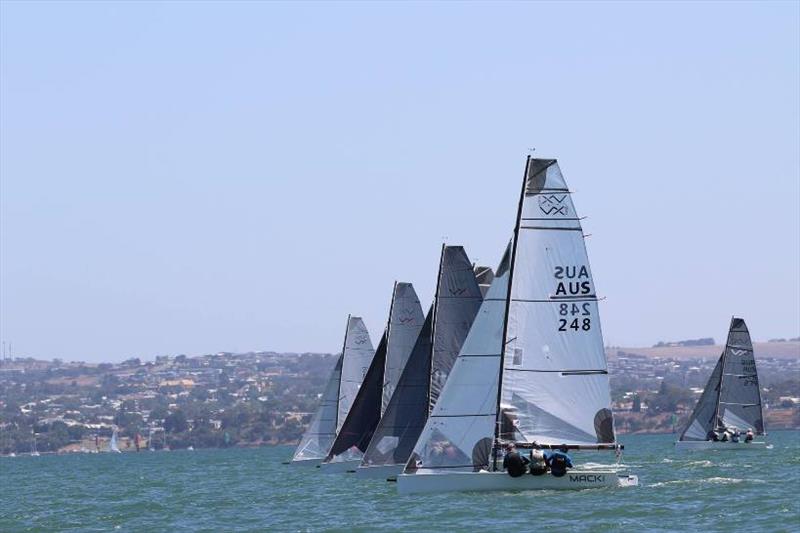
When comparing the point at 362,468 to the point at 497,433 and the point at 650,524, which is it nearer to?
the point at 497,433

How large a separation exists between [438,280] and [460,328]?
1.74 m

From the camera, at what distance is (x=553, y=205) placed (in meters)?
43.2

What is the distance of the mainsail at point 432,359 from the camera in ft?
181

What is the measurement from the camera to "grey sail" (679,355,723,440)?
298ft

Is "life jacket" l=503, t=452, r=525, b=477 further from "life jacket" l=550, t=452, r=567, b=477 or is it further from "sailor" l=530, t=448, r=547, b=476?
"life jacket" l=550, t=452, r=567, b=477

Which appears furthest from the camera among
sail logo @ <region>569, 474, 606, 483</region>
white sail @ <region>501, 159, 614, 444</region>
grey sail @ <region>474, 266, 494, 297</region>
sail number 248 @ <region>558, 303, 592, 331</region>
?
grey sail @ <region>474, 266, 494, 297</region>

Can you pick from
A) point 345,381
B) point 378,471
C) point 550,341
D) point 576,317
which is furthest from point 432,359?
point 345,381

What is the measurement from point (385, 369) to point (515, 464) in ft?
70.0

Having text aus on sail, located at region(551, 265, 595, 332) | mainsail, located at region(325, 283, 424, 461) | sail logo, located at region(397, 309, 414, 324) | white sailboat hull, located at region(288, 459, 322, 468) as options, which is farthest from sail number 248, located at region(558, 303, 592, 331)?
white sailboat hull, located at region(288, 459, 322, 468)

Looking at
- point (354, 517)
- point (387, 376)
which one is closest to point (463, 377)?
point (354, 517)

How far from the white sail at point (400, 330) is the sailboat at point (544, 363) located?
762 inches

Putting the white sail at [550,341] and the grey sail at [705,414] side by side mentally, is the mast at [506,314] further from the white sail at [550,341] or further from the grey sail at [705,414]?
the grey sail at [705,414]

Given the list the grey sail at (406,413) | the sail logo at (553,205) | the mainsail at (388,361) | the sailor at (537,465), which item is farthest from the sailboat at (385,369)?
the sail logo at (553,205)

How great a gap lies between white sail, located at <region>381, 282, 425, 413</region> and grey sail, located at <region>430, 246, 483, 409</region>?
330 inches
